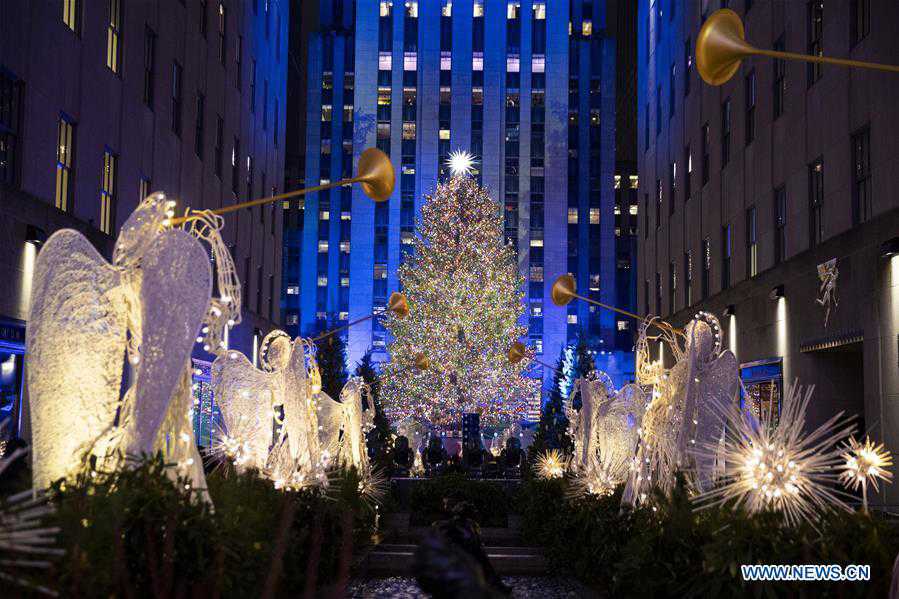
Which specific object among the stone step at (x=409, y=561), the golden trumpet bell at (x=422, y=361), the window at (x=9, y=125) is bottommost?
the stone step at (x=409, y=561)

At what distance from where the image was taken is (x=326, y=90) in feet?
254

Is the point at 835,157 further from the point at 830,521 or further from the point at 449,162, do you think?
the point at 449,162

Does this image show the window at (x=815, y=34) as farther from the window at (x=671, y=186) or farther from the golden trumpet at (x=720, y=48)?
the golden trumpet at (x=720, y=48)

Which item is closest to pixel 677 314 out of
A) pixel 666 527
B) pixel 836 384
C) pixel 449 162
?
pixel 836 384

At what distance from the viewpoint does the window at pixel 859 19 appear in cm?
1994

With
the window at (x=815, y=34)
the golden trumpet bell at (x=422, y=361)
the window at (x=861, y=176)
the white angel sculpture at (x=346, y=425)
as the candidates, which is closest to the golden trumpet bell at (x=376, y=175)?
the white angel sculpture at (x=346, y=425)

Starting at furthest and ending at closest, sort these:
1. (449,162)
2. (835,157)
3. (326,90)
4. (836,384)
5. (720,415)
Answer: (326,90), (449,162), (836,384), (835,157), (720,415)

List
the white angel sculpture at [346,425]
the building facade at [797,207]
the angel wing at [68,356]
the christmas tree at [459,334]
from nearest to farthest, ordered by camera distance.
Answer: the angel wing at [68,356] < the white angel sculpture at [346,425] < the building facade at [797,207] < the christmas tree at [459,334]

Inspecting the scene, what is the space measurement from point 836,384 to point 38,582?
69.2 ft

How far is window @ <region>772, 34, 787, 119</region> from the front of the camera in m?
25.6

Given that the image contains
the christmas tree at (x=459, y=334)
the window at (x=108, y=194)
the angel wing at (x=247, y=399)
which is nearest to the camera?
the angel wing at (x=247, y=399)

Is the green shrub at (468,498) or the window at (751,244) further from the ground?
the window at (751,244)

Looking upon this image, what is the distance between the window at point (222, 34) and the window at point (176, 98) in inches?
223

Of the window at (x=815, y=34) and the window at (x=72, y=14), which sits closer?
the window at (x=72, y=14)
